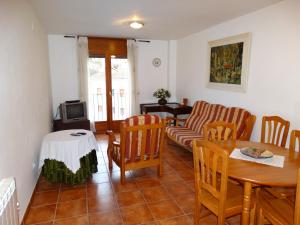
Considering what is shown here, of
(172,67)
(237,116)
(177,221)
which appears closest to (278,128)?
(237,116)

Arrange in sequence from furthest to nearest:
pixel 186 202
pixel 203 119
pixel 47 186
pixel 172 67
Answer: pixel 172 67
pixel 203 119
pixel 47 186
pixel 186 202

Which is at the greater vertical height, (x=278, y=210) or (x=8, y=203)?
(x=8, y=203)

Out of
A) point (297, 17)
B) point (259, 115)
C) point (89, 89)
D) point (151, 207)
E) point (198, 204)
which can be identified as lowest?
point (151, 207)

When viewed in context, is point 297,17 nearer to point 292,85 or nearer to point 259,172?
point 292,85

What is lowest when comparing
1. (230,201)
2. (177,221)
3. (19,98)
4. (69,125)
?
(177,221)

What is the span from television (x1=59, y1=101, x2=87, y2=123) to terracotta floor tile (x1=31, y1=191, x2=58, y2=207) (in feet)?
6.82

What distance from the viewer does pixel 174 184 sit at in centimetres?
304

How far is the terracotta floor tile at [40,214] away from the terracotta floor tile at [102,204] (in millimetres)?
399

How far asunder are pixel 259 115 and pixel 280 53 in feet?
2.98

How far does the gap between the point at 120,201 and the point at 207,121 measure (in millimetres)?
2190

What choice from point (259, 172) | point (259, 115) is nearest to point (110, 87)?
point (259, 115)

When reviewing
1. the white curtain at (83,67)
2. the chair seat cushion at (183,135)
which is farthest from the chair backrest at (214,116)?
the white curtain at (83,67)

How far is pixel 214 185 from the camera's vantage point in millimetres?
1806

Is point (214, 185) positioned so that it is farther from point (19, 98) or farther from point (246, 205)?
point (19, 98)
